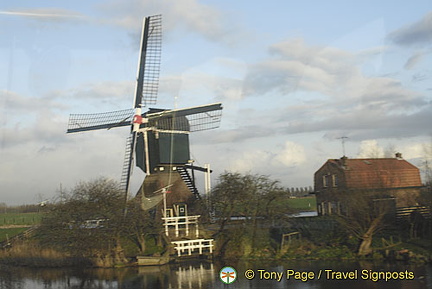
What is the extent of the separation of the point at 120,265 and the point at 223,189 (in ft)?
23.2

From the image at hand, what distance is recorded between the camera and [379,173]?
26.2 metres

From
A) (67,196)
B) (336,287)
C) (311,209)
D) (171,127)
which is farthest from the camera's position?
(311,209)

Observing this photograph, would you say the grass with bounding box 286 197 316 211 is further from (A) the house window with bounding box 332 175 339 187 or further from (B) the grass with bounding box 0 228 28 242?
(B) the grass with bounding box 0 228 28 242

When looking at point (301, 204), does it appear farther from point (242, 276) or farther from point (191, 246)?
point (242, 276)

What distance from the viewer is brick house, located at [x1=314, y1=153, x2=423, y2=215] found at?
2556 cm

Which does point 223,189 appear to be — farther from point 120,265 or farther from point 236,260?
point 120,265

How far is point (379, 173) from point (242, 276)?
35.8 feet

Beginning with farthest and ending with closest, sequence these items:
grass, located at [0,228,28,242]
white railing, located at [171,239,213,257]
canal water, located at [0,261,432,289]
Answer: grass, located at [0,228,28,242] < white railing, located at [171,239,213,257] < canal water, located at [0,261,432,289]

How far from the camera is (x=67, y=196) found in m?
28.8

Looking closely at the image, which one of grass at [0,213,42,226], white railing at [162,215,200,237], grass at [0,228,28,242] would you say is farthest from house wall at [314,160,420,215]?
grass at [0,228,28,242]

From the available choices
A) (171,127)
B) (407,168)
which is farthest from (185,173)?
(407,168)

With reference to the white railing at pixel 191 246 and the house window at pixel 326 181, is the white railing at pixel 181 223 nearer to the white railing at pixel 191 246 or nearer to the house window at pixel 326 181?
the white railing at pixel 191 246

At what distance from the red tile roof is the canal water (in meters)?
5.95

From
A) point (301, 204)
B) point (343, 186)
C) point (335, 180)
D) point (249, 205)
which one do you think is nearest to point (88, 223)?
point (249, 205)
